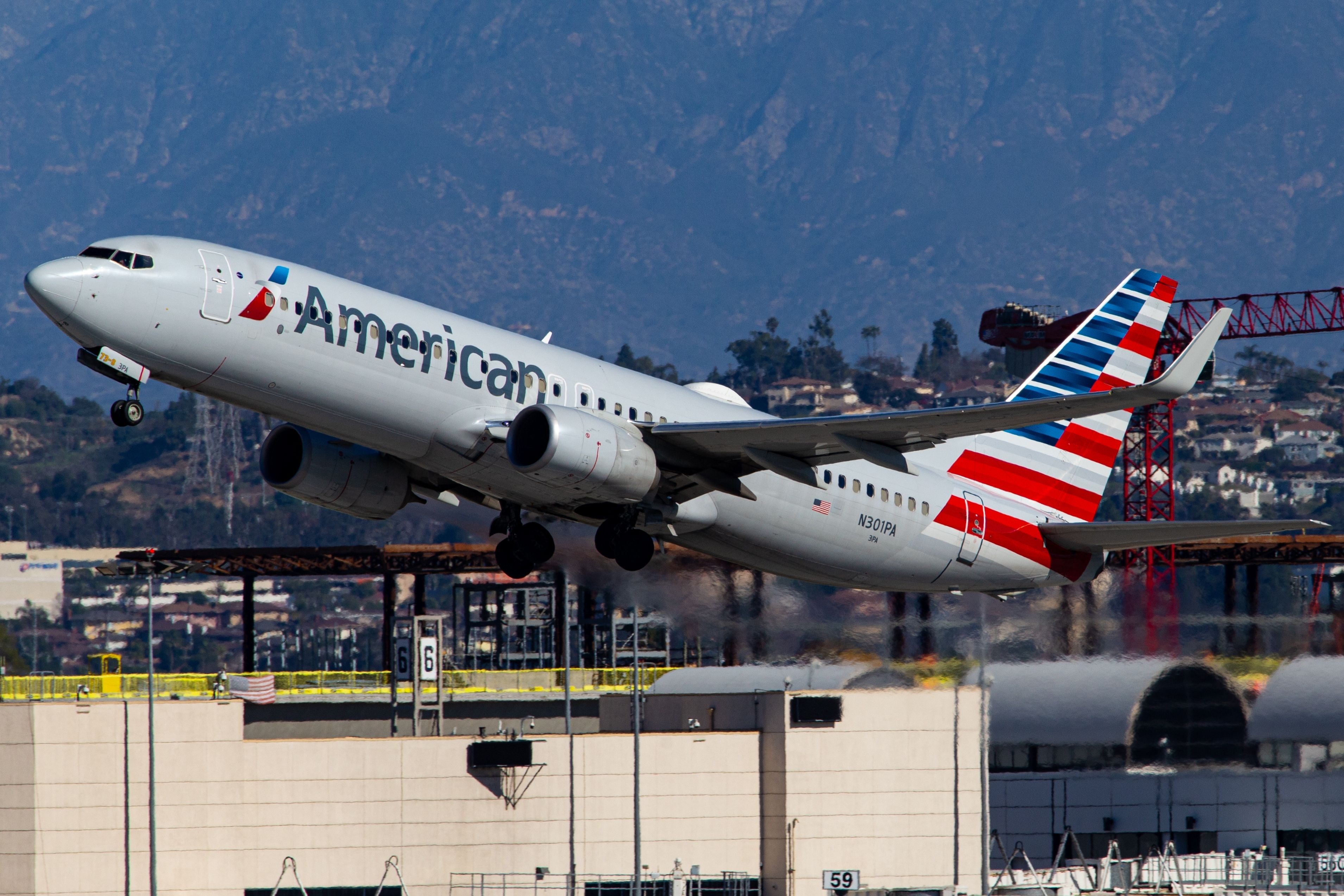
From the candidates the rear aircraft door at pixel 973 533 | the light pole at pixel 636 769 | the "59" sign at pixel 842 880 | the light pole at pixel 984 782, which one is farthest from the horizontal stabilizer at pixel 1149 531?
the "59" sign at pixel 842 880

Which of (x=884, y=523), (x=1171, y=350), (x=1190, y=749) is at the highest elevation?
(x=1171, y=350)

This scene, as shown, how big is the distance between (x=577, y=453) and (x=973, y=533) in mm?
11968

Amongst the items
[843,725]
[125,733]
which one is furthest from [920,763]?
[125,733]

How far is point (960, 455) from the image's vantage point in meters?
47.3

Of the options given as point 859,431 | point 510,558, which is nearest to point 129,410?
point 510,558

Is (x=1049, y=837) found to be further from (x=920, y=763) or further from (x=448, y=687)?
(x=448, y=687)

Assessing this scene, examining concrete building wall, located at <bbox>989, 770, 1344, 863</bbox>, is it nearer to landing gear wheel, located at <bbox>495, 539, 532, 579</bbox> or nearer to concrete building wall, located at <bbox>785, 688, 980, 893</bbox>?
concrete building wall, located at <bbox>785, 688, 980, 893</bbox>

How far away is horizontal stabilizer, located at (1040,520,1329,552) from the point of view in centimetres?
3841

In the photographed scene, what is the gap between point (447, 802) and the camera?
183 ft

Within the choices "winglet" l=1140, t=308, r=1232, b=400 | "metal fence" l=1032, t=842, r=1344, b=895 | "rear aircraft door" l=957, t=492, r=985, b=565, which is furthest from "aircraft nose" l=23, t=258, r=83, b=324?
"metal fence" l=1032, t=842, r=1344, b=895

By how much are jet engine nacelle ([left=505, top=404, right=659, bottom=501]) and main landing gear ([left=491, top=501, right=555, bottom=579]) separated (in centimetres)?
446

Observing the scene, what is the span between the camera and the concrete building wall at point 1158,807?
2562 inches

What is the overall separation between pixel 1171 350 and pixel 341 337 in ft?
299

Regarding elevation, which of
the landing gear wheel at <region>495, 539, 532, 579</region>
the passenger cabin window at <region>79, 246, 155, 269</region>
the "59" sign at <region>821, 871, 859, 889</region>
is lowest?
the "59" sign at <region>821, 871, 859, 889</region>
